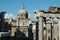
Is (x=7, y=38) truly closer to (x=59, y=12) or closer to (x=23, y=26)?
(x=59, y=12)

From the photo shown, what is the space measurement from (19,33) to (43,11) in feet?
76.4

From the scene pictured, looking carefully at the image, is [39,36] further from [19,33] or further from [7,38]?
[19,33]

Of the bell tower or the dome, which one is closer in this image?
the bell tower

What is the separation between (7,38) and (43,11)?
1088 cm

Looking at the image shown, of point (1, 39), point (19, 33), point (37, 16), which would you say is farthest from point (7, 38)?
point (19, 33)

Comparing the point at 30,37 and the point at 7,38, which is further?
the point at 30,37

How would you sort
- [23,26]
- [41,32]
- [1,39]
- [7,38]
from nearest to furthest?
1. [41,32]
2. [1,39]
3. [7,38]
4. [23,26]

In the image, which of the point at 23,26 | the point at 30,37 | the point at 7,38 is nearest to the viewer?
the point at 7,38

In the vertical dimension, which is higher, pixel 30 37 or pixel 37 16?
pixel 37 16

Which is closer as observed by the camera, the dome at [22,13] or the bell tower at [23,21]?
the bell tower at [23,21]

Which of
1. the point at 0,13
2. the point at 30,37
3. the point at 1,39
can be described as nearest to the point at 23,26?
the point at 30,37

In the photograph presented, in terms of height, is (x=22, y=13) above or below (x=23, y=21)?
above

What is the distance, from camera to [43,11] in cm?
3259

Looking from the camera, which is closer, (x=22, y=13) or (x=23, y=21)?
(x=23, y=21)
